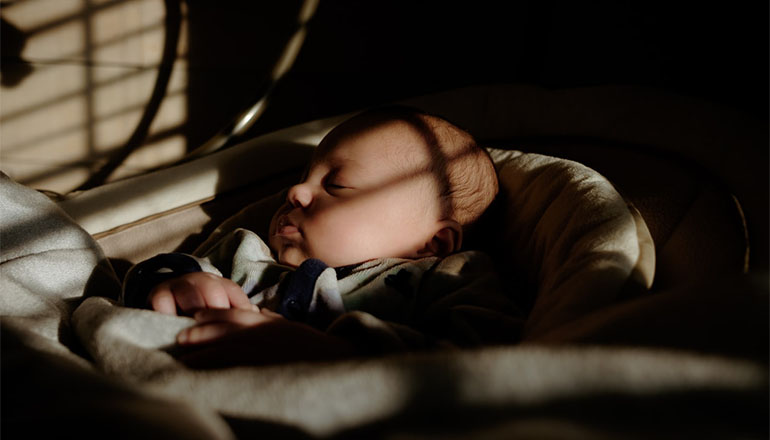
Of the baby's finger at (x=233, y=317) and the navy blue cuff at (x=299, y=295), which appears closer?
the baby's finger at (x=233, y=317)

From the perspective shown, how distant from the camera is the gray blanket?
31cm

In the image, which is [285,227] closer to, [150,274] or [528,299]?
[150,274]

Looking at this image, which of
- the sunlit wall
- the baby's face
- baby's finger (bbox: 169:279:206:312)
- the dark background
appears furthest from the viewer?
the sunlit wall

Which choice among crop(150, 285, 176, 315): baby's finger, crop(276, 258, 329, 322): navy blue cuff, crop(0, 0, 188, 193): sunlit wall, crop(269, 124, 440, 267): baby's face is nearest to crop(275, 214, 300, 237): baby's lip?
crop(269, 124, 440, 267): baby's face

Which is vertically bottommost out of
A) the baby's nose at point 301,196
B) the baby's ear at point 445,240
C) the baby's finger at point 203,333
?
the baby's ear at point 445,240

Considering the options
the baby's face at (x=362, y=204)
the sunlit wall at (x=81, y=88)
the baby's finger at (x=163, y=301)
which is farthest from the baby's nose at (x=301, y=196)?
the sunlit wall at (x=81, y=88)

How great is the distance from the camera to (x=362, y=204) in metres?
0.79

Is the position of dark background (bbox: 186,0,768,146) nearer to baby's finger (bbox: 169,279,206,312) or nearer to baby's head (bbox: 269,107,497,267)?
baby's head (bbox: 269,107,497,267)

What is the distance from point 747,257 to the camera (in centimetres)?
58

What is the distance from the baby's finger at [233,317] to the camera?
562 millimetres

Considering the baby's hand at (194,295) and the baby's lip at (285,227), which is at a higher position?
the baby's hand at (194,295)

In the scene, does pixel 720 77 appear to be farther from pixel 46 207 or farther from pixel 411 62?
pixel 46 207

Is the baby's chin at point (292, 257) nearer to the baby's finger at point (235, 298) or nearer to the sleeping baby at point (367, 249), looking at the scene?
the sleeping baby at point (367, 249)

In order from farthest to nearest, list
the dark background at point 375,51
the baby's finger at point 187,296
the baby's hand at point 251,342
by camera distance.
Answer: the dark background at point 375,51
the baby's finger at point 187,296
the baby's hand at point 251,342
